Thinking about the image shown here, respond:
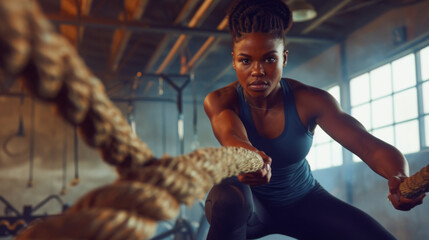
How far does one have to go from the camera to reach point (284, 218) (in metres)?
1.56

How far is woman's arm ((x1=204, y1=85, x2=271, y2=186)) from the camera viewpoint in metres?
1.08

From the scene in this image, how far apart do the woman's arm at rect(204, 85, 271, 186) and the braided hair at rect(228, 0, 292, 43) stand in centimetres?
19

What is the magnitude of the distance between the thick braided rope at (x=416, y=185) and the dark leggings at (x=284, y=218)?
28cm

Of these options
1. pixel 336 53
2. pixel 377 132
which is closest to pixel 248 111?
pixel 377 132

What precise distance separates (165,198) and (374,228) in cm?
104

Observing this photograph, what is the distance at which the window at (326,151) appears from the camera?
5863mm

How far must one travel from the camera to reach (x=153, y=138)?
30.1ft

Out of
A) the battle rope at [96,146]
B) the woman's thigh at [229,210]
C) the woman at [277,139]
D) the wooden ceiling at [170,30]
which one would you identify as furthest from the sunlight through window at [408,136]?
the battle rope at [96,146]

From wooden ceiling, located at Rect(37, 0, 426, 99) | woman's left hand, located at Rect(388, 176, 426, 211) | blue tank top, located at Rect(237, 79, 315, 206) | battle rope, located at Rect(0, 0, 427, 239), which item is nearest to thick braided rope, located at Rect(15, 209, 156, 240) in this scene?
battle rope, located at Rect(0, 0, 427, 239)

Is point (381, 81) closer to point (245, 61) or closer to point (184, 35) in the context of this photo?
point (184, 35)

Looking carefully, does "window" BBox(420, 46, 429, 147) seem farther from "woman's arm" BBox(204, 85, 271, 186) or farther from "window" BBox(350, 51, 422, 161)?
"woman's arm" BBox(204, 85, 271, 186)

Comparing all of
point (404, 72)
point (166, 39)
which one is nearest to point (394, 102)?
point (404, 72)

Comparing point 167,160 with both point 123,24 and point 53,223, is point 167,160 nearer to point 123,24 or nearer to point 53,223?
point 53,223

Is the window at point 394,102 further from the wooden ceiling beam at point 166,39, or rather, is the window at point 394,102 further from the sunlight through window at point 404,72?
the wooden ceiling beam at point 166,39
